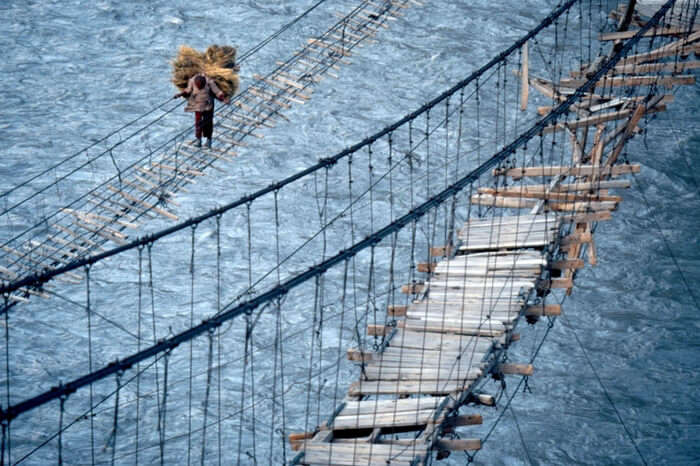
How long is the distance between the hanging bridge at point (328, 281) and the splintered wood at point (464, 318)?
0.07ft

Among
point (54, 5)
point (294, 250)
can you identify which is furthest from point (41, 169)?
point (54, 5)

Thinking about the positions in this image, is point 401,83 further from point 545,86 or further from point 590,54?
point 545,86

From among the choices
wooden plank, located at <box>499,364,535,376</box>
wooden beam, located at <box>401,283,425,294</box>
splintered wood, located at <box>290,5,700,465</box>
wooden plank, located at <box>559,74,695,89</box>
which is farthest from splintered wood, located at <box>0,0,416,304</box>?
wooden plank, located at <box>499,364,535,376</box>

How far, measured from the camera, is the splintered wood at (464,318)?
1049 centimetres

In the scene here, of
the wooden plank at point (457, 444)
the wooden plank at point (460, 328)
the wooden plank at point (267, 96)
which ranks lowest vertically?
the wooden plank at point (267, 96)

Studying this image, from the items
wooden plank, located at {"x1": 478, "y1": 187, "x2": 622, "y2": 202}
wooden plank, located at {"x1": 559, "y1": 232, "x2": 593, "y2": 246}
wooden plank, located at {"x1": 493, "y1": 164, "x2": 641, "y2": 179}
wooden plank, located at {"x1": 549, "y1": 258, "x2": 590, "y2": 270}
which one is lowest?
wooden plank, located at {"x1": 549, "y1": 258, "x2": 590, "y2": 270}

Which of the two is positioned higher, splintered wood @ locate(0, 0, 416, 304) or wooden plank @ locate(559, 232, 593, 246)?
wooden plank @ locate(559, 232, 593, 246)

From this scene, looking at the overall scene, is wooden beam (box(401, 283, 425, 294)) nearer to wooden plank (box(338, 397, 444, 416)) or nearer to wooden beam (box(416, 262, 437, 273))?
wooden beam (box(416, 262, 437, 273))

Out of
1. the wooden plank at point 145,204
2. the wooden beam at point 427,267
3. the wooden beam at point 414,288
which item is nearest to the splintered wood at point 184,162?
the wooden plank at point 145,204

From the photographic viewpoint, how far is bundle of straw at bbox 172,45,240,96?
18125mm

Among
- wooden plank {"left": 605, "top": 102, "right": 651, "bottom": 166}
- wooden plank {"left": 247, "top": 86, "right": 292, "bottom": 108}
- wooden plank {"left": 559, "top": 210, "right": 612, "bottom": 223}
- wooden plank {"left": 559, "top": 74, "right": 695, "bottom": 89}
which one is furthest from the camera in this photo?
wooden plank {"left": 247, "top": 86, "right": 292, "bottom": 108}

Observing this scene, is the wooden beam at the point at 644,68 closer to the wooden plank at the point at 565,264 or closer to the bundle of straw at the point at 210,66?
the wooden plank at the point at 565,264

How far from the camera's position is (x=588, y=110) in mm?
15445

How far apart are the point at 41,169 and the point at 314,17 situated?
22.2 ft
